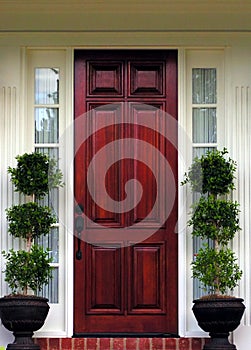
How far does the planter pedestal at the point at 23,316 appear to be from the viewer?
836 centimetres

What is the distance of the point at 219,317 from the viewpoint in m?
8.36

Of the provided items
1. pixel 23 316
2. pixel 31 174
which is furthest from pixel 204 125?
pixel 23 316

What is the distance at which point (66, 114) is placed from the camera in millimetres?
8977

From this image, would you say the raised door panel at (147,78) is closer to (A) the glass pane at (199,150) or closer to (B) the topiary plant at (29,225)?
(A) the glass pane at (199,150)

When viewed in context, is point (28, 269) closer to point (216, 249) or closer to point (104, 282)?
point (104, 282)

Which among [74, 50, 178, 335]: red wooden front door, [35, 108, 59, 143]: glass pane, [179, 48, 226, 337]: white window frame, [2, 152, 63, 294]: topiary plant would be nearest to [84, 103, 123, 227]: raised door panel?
[74, 50, 178, 335]: red wooden front door

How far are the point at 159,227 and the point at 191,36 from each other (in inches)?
61.3

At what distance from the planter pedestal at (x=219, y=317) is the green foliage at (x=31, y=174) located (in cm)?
150

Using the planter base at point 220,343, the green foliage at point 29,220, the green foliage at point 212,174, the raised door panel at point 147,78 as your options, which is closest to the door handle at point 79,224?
the green foliage at point 29,220

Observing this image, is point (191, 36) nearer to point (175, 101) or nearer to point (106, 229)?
point (175, 101)

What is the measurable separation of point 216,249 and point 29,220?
1463 mm

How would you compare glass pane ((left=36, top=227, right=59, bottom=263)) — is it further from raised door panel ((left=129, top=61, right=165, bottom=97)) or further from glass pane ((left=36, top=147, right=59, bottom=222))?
raised door panel ((left=129, top=61, right=165, bottom=97))

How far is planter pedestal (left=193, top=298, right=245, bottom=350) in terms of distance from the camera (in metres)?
8.36

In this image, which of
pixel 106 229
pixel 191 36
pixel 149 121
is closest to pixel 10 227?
pixel 106 229
